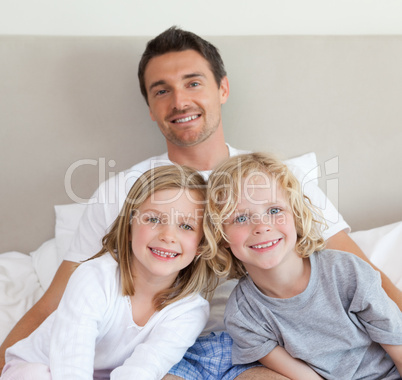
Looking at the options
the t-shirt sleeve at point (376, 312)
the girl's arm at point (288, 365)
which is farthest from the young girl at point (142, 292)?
the t-shirt sleeve at point (376, 312)

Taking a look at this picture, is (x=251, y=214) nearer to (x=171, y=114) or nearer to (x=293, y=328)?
(x=293, y=328)

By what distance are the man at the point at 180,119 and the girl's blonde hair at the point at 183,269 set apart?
23cm

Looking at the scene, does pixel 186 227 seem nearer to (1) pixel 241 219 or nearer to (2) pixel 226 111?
(1) pixel 241 219

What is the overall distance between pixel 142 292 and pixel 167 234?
0.67 ft

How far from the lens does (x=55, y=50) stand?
1.82 metres

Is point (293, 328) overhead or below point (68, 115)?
below

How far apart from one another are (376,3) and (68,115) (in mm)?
1304

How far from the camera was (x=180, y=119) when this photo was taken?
68.5 inches

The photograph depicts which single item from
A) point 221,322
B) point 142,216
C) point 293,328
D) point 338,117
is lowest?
point 221,322

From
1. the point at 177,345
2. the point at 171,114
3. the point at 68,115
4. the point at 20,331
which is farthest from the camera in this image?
the point at 68,115

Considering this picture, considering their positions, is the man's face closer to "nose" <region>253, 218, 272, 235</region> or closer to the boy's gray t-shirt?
"nose" <region>253, 218, 272, 235</region>

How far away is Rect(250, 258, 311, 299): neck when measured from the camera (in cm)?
124

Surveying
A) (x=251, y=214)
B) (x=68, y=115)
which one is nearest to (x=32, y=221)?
(x=68, y=115)

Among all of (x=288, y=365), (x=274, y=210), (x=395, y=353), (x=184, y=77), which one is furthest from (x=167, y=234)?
(x=184, y=77)
